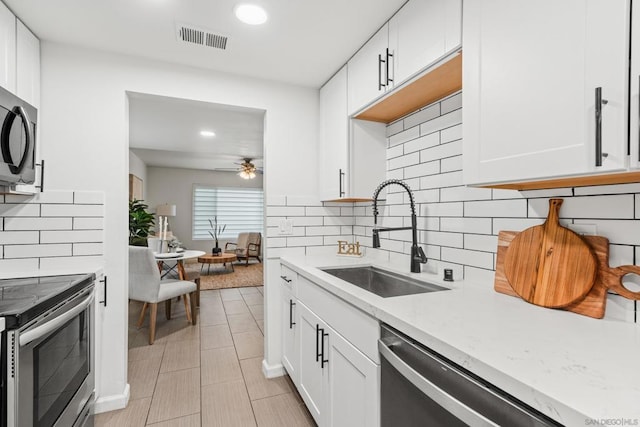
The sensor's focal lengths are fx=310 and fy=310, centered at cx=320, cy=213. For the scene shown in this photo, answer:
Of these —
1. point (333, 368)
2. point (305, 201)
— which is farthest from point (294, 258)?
point (333, 368)

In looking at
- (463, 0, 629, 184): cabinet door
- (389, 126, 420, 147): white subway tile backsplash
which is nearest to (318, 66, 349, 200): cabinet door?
(389, 126, 420, 147): white subway tile backsplash

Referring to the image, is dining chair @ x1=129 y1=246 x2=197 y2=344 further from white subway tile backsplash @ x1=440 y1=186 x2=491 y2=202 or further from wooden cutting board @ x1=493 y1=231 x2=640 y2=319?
wooden cutting board @ x1=493 y1=231 x2=640 y2=319

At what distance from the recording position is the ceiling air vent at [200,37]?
176 cm

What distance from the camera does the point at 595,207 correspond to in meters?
1.02

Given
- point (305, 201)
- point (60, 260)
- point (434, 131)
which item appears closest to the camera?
point (434, 131)

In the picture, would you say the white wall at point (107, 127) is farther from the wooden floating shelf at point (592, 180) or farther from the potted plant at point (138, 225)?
the potted plant at point (138, 225)

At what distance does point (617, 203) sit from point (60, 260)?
2665 millimetres

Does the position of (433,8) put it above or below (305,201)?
above

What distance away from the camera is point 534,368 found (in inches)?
25.2

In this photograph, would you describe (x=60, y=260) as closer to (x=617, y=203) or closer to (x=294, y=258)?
(x=294, y=258)

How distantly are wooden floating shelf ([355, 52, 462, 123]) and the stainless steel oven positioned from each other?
1860mm

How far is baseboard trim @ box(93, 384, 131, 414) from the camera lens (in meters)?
1.93

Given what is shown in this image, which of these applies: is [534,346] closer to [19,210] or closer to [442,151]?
[442,151]

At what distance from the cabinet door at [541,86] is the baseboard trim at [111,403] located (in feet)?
7.82
